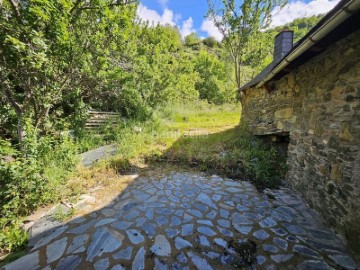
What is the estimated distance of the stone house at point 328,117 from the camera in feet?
6.91

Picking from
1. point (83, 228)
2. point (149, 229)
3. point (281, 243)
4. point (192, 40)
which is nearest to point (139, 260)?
point (149, 229)

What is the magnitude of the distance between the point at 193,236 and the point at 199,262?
1.27 ft

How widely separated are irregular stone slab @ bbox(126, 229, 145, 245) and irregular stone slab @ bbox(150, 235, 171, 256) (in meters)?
0.19

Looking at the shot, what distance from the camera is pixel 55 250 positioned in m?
2.13

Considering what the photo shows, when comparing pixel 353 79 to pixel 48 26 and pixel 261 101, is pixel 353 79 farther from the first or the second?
pixel 48 26

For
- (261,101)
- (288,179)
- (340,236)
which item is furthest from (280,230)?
(261,101)

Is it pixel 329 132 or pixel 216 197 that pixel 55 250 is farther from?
pixel 329 132

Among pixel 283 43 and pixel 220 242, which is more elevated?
pixel 283 43

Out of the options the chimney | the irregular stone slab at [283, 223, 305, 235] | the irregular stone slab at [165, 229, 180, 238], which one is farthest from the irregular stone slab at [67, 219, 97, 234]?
the chimney

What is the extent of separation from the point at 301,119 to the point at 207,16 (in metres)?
7.11

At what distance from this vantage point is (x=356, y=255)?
204 cm

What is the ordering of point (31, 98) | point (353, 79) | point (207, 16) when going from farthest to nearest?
point (207, 16) → point (31, 98) → point (353, 79)

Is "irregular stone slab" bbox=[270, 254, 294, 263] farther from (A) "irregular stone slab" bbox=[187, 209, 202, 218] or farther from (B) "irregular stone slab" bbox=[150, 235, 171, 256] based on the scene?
(B) "irregular stone slab" bbox=[150, 235, 171, 256]

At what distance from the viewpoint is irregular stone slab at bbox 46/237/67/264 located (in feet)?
6.64
